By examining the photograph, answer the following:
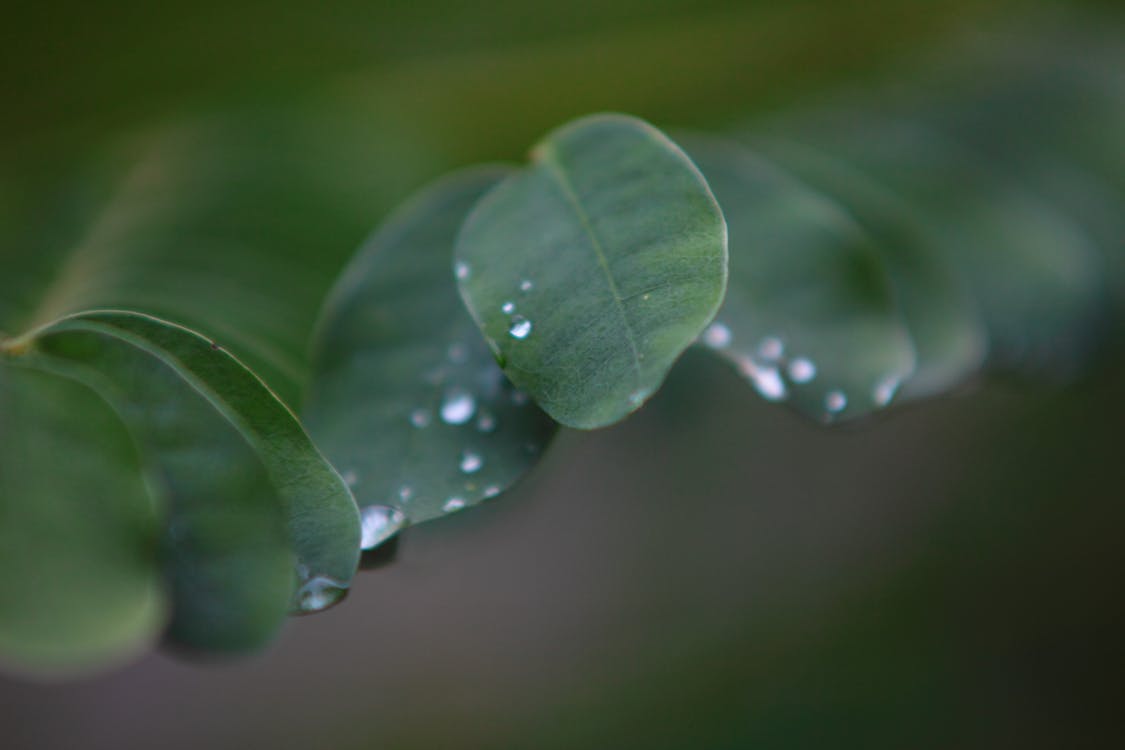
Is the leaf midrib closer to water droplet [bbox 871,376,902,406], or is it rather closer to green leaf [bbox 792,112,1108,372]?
→ water droplet [bbox 871,376,902,406]

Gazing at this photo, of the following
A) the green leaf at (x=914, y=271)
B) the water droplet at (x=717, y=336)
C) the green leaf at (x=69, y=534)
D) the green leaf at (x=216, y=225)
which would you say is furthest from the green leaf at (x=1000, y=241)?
the green leaf at (x=69, y=534)

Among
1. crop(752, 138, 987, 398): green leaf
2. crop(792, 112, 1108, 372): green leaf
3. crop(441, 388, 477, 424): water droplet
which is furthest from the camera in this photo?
crop(792, 112, 1108, 372): green leaf

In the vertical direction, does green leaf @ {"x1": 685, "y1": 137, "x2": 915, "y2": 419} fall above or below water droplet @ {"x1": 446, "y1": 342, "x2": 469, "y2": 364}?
below

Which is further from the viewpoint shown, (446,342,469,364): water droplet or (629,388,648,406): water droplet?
(446,342,469,364): water droplet

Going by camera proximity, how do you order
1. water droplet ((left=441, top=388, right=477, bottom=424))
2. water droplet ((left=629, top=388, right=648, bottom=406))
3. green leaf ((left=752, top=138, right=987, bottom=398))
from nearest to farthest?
water droplet ((left=629, top=388, right=648, bottom=406)), water droplet ((left=441, top=388, right=477, bottom=424)), green leaf ((left=752, top=138, right=987, bottom=398))

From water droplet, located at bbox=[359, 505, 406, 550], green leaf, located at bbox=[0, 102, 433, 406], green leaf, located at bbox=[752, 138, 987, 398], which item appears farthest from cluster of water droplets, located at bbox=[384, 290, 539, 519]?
green leaf, located at bbox=[752, 138, 987, 398]

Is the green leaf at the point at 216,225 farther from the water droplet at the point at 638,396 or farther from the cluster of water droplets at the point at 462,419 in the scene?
the water droplet at the point at 638,396
